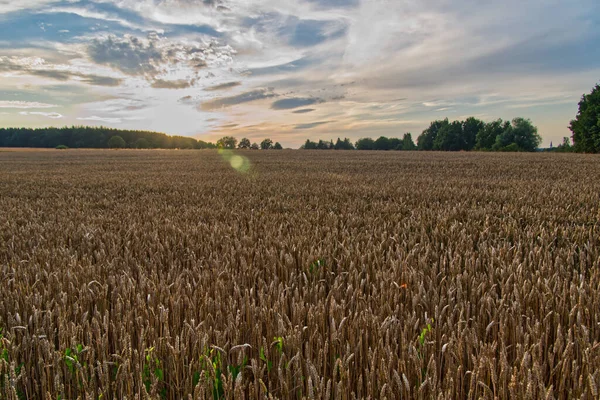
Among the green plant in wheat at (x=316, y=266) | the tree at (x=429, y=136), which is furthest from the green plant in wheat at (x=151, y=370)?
the tree at (x=429, y=136)

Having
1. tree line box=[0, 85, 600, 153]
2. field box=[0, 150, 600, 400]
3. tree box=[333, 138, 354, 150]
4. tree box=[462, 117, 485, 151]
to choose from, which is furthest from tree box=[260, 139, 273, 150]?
field box=[0, 150, 600, 400]

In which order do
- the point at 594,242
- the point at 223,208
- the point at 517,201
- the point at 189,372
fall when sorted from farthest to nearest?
the point at 517,201 < the point at 223,208 < the point at 594,242 < the point at 189,372

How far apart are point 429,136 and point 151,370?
472ft

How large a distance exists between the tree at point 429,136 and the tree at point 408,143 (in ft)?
14.0

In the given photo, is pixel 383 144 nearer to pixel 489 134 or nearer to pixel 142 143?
pixel 489 134

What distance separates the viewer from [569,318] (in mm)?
1978

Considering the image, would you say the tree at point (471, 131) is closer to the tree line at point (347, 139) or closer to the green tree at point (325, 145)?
the tree line at point (347, 139)

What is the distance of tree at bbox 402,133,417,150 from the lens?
14088 cm

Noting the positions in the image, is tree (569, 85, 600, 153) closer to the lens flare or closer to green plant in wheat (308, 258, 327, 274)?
the lens flare

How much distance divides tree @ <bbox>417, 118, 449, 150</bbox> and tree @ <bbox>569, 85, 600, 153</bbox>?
6378 cm

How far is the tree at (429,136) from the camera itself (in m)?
133

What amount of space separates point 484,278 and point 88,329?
2513 millimetres

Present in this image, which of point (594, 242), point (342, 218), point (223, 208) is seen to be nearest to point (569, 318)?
point (594, 242)

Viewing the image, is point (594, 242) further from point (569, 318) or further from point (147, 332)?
point (147, 332)
